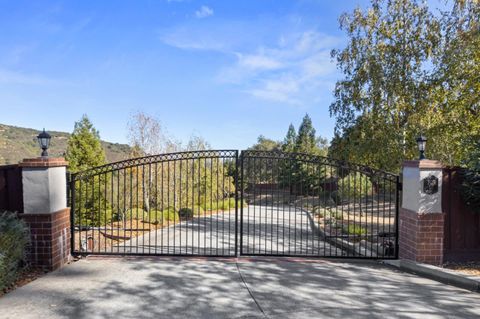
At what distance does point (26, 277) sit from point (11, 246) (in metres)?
0.60

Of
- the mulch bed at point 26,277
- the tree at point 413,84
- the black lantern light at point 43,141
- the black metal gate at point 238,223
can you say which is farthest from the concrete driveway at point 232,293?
the tree at point 413,84

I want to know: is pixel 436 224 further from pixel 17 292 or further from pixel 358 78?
pixel 17 292

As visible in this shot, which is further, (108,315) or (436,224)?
(436,224)

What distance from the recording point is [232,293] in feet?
13.6

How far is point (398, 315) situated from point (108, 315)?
3.20 meters

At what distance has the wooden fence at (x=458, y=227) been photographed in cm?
546

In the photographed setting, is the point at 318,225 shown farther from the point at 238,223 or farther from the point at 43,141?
the point at 43,141

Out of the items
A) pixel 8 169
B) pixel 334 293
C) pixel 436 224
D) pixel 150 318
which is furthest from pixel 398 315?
pixel 8 169

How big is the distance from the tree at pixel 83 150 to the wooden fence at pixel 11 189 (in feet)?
44.7

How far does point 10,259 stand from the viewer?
4363 millimetres

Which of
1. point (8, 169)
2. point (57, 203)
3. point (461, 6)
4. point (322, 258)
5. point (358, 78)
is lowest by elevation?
point (322, 258)

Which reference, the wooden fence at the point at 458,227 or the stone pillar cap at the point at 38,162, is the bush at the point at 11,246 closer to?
→ the stone pillar cap at the point at 38,162

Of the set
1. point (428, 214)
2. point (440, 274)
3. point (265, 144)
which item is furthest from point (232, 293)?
point (265, 144)

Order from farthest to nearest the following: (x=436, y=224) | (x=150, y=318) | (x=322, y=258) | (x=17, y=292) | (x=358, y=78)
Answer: (x=358, y=78)
(x=322, y=258)
(x=436, y=224)
(x=17, y=292)
(x=150, y=318)
